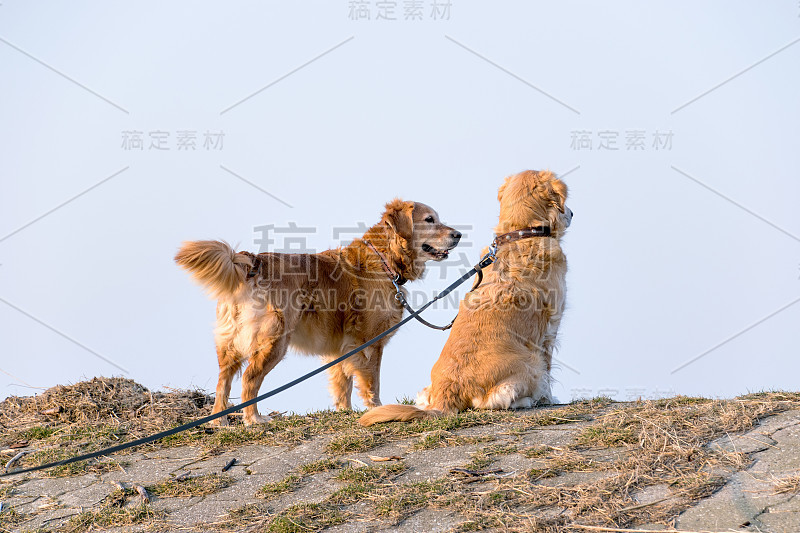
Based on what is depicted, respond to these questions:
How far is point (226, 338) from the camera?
7.04 m

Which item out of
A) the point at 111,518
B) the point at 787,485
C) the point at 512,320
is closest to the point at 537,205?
the point at 512,320

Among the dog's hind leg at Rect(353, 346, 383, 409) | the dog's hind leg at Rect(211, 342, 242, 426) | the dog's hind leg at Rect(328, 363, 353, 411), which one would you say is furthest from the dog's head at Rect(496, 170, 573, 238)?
the dog's hind leg at Rect(211, 342, 242, 426)

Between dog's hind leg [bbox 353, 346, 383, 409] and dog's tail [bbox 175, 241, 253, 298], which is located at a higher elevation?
dog's tail [bbox 175, 241, 253, 298]

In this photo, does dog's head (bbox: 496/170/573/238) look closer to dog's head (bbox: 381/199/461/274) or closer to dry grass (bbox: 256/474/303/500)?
dog's head (bbox: 381/199/461/274)

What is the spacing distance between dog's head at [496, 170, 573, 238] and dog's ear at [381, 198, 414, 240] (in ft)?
5.86

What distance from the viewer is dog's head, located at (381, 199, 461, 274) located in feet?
28.7

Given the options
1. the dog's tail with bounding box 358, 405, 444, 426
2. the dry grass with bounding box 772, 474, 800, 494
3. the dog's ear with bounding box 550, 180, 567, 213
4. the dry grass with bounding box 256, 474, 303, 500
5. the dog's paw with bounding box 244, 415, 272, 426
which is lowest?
the dry grass with bounding box 772, 474, 800, 494

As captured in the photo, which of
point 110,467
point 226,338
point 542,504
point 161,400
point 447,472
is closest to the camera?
point 542,504

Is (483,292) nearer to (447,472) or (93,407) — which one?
(447,472)

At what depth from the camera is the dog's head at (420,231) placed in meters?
8.73

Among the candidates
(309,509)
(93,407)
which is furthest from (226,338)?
(309,509)

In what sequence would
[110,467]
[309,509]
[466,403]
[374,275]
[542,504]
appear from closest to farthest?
[542,504] < [309,509] < [110,467] < [466,403] < [374,275]

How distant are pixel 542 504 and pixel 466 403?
2.10m

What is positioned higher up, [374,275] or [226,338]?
[374,275]
